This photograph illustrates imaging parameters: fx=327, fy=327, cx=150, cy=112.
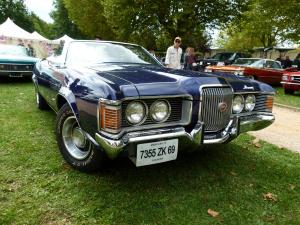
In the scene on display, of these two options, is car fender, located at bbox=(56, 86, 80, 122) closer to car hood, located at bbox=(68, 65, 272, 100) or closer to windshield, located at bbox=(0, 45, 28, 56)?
car hood, located at bbox=(68, 65, 272, 100)

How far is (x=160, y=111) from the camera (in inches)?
117

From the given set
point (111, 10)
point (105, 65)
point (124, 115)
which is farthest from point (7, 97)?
point (111, 10)

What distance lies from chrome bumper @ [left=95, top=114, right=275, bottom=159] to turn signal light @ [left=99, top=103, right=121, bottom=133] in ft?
0.29

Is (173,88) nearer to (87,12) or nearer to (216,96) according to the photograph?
(216,96)

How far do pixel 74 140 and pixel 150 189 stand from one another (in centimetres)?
103

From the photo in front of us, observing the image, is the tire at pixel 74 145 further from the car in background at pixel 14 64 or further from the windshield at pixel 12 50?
the windshield at pixel 12 50

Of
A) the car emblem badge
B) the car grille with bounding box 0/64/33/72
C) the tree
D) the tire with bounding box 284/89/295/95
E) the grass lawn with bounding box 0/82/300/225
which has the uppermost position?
the tree

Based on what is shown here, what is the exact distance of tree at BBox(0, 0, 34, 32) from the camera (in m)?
45.0

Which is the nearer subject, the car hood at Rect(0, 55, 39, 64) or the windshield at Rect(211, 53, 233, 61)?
the car hood at Rect(0, 55, 39, 64)

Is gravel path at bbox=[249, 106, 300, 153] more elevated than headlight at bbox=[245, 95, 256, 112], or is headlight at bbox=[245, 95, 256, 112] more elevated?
headlight at bbox=[245, 95, 256, 112]

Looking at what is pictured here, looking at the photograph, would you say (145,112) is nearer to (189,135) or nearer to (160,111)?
(160,111)

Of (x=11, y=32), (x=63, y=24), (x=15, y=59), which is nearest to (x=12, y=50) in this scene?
(x=15, y=59)

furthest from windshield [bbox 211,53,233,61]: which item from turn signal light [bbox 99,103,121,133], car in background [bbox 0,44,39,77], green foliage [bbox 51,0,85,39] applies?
green foliage [bbox 51,0,85,39]

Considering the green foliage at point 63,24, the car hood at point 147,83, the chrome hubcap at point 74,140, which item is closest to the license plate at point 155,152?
the car hood at point 147,83
